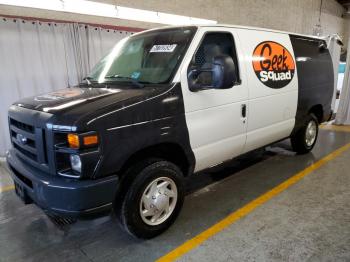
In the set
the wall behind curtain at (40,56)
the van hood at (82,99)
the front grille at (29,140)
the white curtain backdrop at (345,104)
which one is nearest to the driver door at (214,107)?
the van hood at (82,99)

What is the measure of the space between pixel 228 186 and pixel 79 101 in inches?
92.9

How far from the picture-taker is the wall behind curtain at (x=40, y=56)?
5262mm

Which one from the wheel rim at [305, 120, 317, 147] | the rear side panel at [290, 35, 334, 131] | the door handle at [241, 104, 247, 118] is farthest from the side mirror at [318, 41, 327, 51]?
the door handle at [241, 104, 247, 118]

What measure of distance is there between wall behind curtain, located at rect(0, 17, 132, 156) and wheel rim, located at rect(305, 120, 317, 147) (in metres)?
4.44

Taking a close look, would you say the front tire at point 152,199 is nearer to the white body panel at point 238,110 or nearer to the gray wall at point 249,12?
the white body panel at point 238,110

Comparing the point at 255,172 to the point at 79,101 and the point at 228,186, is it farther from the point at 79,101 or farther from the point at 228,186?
the point at 79,101

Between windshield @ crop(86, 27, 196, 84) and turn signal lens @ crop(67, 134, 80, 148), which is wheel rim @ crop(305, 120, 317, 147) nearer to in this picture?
windshield @ crop(86, 27, 196, 84)

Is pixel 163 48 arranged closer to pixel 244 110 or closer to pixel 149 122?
pixel 149 122

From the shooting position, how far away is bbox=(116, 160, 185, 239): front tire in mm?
2541

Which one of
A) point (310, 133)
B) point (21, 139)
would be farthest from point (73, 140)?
point (310, 133)

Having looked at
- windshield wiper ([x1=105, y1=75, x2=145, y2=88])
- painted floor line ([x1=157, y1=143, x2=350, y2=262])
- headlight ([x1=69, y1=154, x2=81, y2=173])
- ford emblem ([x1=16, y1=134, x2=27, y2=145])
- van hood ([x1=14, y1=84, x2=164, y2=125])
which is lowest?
painted floor line ([x1=157, y1=143, x2=350, y2=262])

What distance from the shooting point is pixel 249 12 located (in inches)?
390

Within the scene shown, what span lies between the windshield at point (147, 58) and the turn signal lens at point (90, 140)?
2.93ft

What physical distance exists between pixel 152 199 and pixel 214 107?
1115 millimetres
